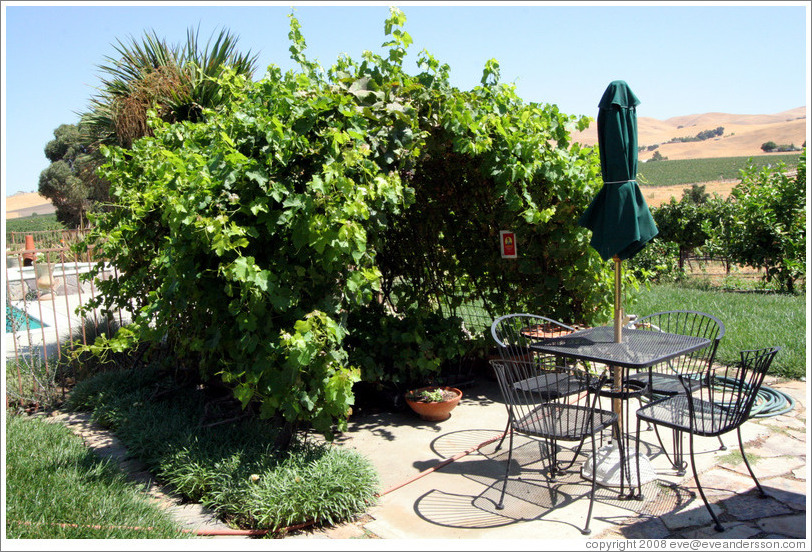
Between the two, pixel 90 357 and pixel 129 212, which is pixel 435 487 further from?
pixel 90 357

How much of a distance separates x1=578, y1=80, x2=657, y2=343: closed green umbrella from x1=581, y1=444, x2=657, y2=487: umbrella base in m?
0.83

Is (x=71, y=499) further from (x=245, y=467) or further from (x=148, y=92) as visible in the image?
(x=148, y=92)

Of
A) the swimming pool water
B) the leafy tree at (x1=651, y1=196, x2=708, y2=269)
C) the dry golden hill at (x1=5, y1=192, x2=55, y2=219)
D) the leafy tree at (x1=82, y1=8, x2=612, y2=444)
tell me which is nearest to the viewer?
the leafy tree at (x1=82, y1=8, x2=612, y2=444)

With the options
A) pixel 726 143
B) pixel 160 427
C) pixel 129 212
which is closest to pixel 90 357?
pixel 129 212

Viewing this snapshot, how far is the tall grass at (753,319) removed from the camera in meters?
5.61

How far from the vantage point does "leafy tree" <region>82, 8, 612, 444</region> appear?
322cm

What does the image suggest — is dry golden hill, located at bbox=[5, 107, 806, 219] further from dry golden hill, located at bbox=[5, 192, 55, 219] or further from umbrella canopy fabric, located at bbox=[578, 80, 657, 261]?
umbrella canopy fabric, located at bbox=[578, 80, 657, 261]

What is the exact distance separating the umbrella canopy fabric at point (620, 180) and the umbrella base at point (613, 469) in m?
1.22

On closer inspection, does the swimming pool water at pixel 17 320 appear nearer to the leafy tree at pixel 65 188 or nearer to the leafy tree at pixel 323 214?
the leafy tree at pixel 323 214

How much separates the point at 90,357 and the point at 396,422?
118 inches

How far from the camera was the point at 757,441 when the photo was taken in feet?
13.0

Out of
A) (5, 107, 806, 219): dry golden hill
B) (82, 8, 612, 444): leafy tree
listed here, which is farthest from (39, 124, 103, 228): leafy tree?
(82, 8, 612, 444): leafy tree

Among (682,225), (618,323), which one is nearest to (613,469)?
(618,323)

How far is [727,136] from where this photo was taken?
94.2 metres
